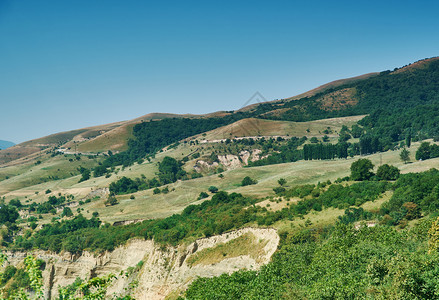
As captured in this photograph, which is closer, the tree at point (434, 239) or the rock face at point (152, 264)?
the tree at point (434, 239)

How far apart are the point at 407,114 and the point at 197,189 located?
369ft

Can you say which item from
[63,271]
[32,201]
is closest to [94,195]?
[32,201]

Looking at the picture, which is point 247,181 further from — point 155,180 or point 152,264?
point 152,264

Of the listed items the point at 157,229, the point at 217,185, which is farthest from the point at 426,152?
the point at 157,229

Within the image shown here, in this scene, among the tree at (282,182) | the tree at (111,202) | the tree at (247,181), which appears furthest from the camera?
the tree at (111,202)

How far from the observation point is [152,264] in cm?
6188

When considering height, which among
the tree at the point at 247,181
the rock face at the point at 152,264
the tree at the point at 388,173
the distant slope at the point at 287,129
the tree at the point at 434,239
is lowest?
the rock face at the point at 152,264

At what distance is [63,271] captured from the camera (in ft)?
233

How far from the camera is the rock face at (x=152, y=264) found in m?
54.1

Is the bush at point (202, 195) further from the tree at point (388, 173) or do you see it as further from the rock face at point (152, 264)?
the tree at point (388, 173)

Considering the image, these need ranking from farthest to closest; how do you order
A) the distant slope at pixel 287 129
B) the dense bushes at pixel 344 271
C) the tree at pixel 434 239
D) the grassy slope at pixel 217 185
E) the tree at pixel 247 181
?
the distant slope at pixel 287 129
the tree at pixel 247 181
the grassy slope at pixel 217 185
the tree at pixel 434 239
the dense bushes at pixel 344 271

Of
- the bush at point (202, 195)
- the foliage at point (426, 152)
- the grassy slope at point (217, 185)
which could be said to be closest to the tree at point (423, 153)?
the foliage at point (426, 152)

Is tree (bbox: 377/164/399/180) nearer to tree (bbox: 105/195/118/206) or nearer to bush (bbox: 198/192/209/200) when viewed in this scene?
bush (bbox: 198/192/209/200)

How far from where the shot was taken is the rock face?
178ft
